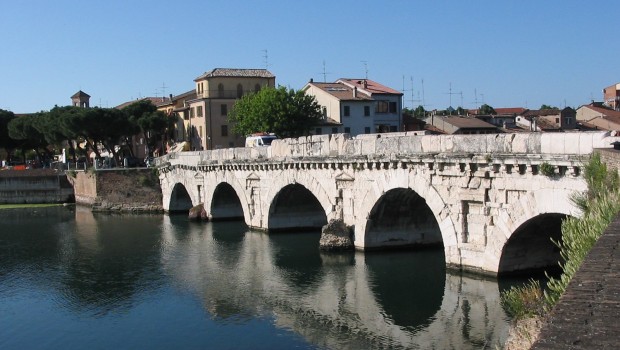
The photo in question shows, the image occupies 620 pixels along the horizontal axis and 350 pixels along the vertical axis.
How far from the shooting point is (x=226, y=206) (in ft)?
145

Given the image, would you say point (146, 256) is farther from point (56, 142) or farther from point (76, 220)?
point (56, 142)

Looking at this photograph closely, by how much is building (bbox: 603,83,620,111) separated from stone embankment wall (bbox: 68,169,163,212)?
52278 mm

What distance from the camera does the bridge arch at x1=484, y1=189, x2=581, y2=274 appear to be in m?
18.5

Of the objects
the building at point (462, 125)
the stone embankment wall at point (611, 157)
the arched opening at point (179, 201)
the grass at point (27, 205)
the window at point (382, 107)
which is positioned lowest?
the grass at point (27, 205)

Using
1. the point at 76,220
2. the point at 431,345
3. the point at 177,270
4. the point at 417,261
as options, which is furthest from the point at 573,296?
the point at 76,220

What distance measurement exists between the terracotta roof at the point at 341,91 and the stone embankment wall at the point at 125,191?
1756 centimetres

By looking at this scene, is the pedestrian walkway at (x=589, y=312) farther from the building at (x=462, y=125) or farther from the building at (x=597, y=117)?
the building at (x=597, y=117)

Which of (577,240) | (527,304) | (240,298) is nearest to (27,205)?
(240,298)

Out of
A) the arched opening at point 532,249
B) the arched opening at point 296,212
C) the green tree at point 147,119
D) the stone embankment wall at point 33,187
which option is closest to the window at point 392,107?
the green tree at point 147,119

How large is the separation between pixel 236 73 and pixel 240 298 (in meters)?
47.5

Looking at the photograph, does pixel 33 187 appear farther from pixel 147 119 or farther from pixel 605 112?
pixel 605 112

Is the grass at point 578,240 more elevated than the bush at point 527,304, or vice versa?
the grass at point 578,240

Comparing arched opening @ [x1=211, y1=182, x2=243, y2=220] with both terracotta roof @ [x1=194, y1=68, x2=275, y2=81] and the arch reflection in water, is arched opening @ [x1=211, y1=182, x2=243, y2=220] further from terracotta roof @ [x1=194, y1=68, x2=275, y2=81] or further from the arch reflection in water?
terracotta roof @ [x1=194, y1=68, x2=275, y2=81]

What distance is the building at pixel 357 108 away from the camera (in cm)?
6031
